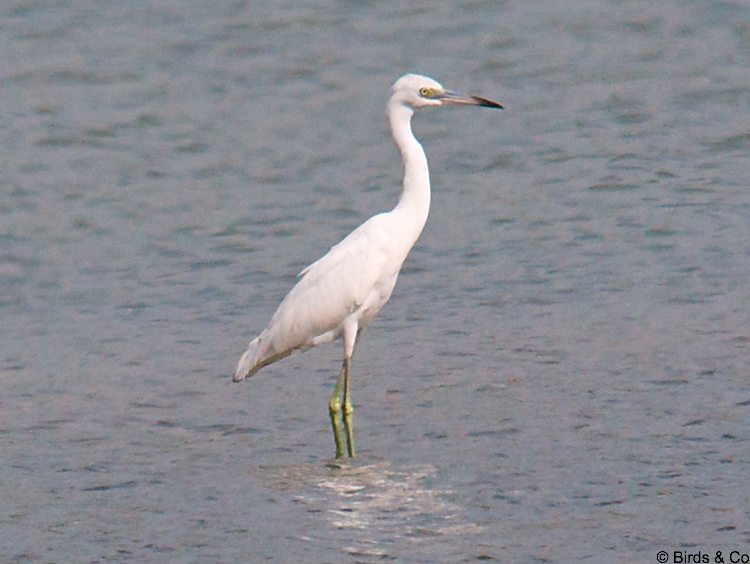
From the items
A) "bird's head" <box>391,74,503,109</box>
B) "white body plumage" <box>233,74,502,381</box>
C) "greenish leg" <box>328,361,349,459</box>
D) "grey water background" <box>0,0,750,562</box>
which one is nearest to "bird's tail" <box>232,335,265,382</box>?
"white body plumage" <box>233,74,502,381</box>

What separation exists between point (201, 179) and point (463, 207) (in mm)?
2514

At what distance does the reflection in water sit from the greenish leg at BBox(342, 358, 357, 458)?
25 centimetres

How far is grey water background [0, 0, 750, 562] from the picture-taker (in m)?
7.58

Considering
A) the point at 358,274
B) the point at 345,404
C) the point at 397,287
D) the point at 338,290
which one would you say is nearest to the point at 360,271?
the point at 358,274

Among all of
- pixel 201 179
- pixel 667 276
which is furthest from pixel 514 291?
pixel 201 179

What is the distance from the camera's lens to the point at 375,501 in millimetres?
7766

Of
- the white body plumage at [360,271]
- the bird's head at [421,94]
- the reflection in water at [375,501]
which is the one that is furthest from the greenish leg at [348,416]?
the bird's head at [421,94]

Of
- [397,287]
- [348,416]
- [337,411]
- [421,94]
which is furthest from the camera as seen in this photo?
[397,287]

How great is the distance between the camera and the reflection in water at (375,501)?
7.21 metres

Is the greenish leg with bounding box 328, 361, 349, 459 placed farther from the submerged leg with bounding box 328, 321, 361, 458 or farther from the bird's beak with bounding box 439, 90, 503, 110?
the bird's beak with bounding box 439, 90, 503, 110

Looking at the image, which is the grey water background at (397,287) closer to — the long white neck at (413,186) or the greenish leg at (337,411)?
the greenish leg at (337,411)

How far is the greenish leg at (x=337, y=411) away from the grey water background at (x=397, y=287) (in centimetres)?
8

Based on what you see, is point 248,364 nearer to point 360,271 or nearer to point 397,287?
point 360,271

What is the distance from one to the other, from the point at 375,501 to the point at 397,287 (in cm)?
389
